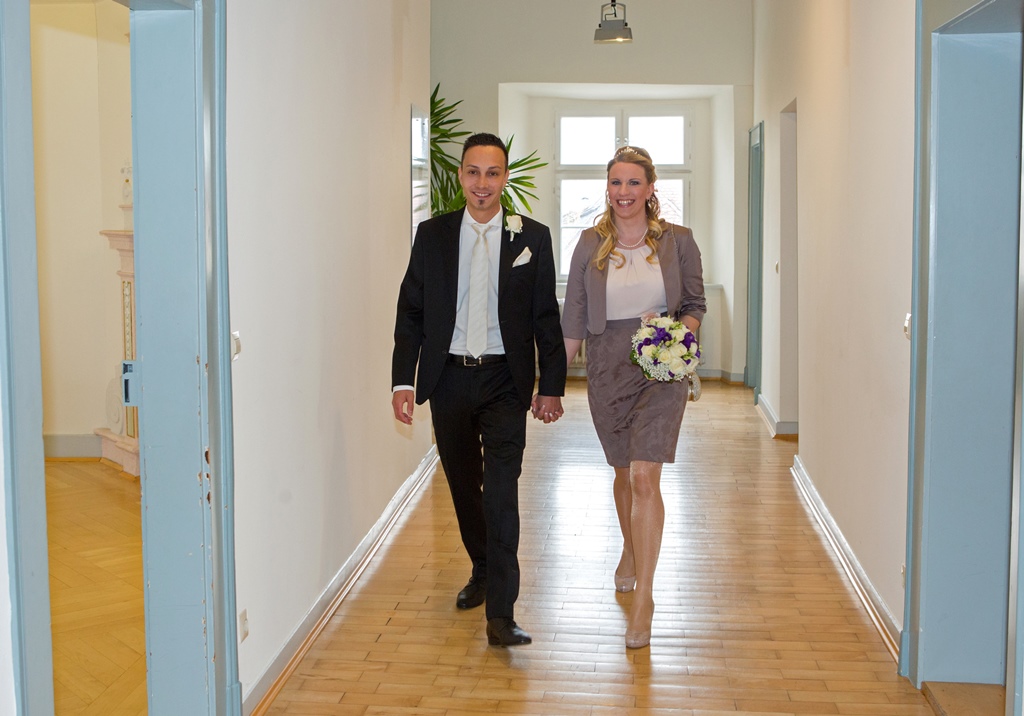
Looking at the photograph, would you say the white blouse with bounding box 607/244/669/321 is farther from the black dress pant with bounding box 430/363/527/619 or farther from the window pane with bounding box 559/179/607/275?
the window pane with bounding box 559/179/607/275

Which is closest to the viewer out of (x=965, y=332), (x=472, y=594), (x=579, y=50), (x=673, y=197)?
(x=965, y=332)

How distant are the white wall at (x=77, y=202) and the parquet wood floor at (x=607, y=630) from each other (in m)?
2.62

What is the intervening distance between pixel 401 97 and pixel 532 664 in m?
3.52

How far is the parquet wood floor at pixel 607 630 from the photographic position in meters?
3.65

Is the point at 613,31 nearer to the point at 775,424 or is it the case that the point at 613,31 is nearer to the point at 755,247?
the point at 755,247

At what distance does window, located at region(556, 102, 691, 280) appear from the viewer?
12148mm

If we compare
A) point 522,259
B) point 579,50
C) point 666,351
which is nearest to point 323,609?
point 522,259

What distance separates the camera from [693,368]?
4.05 m

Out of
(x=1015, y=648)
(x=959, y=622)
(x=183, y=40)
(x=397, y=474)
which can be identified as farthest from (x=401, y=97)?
(x=1015, y=648)

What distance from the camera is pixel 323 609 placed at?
14.4ft

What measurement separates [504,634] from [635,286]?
1.38m

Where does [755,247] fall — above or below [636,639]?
above

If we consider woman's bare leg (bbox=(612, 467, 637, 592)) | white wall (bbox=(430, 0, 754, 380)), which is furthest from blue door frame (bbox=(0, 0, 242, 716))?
white wall (bbox=(430, 0, 754, 380))

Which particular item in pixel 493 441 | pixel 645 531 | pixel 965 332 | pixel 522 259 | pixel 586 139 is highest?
pixel 586 139
